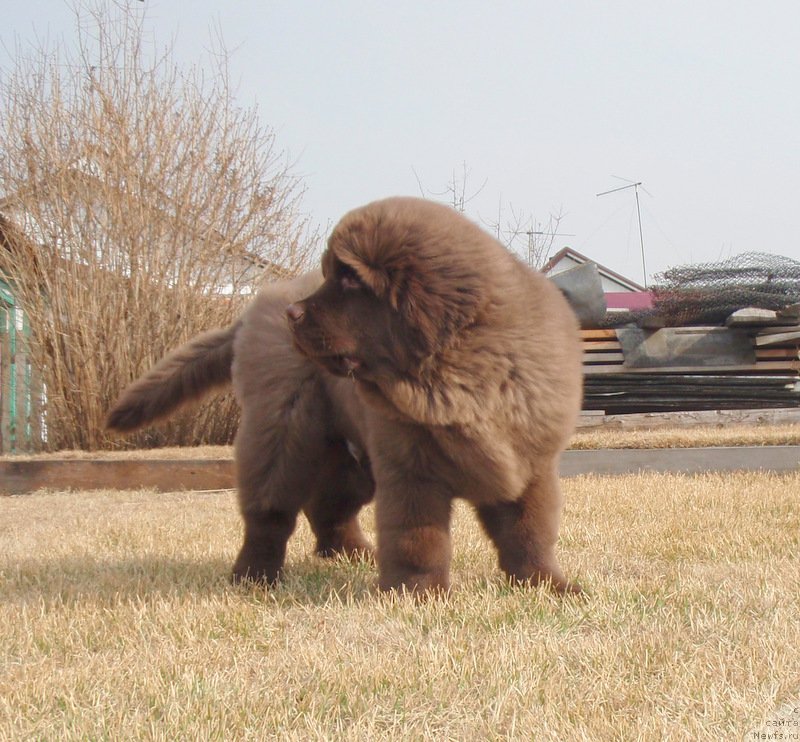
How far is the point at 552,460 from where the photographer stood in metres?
3.28

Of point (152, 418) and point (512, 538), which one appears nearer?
point (512, 538)

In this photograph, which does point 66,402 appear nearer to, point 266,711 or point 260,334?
point 260,334

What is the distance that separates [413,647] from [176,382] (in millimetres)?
2072

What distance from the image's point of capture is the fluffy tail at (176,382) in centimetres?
416

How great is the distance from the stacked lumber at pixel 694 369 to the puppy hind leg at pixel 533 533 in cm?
706

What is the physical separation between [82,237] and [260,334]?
633cm

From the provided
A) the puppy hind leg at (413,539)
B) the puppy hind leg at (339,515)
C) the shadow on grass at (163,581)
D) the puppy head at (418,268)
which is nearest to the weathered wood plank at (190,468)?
the shadow on grass at (163,581)

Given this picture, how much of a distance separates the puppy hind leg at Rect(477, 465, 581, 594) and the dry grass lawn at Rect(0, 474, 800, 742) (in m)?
0.14

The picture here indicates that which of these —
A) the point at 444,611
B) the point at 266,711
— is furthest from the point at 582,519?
the point at 266,711

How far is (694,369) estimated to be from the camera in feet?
33.6

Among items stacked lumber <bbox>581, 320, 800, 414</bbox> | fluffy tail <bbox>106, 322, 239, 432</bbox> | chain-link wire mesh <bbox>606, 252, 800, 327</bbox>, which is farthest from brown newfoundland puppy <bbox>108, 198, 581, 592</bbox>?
chain-link wire mesh <bbox>606, 252, 800, 327</bbox>

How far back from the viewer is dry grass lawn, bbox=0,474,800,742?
2.05m

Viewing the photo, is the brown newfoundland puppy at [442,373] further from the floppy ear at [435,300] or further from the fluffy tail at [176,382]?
the fluffy tail at [176,382]

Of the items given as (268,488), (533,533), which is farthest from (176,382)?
(533,533)
